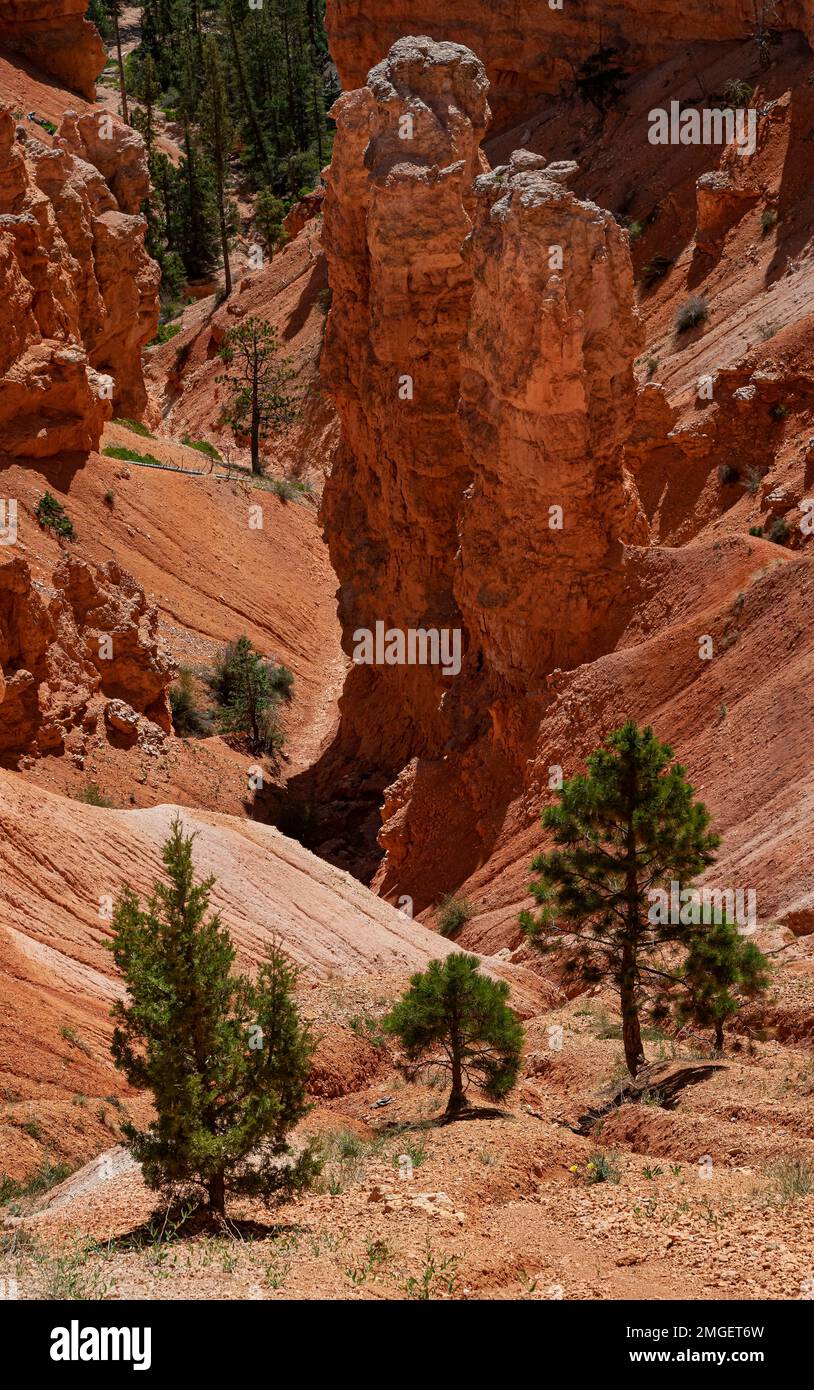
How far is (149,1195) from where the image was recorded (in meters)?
13.7

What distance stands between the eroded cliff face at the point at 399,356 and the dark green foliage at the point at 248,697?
2.04 m

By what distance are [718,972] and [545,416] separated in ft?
43.5

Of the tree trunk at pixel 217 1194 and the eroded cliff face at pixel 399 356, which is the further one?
the eroded cliff face at pixel 399 356

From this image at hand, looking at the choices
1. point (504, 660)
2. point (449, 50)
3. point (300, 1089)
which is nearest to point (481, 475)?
point (504, 660)

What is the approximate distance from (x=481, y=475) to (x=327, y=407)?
28812mm

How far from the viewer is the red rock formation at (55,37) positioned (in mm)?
58875

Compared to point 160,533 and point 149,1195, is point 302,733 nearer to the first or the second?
point 160,533

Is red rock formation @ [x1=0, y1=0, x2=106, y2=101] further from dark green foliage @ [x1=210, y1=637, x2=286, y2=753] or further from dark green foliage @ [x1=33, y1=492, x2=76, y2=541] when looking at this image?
dark green foliage @ [x1=210, y1=637, x2=286, y2=753]

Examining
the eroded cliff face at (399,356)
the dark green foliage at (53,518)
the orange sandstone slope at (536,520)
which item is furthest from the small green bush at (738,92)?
the dark green foliage at (53,518)

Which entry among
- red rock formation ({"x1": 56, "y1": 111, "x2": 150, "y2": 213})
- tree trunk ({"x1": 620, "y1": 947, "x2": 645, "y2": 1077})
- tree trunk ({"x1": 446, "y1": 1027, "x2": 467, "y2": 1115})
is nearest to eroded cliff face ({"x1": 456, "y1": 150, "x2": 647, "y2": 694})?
tree trunk ({"x1": 620, "y1": 947, "x2": 645, "y2": 1077})

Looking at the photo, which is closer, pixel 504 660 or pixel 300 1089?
pixel 300 1089

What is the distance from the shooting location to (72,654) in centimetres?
3256

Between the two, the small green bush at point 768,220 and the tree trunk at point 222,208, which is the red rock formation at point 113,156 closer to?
the tree trunk at point 222,208

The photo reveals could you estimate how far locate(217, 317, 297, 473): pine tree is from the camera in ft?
178
